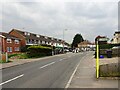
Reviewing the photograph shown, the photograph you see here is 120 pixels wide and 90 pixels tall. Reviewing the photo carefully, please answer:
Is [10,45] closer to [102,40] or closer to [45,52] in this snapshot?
[45,52]

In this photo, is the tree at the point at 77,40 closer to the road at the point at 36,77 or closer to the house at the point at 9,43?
the house at the point at 9,43

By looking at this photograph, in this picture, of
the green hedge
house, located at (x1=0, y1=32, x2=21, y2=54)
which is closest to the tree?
house, located at (x1=0, y1=32, x2=21, y2=54)

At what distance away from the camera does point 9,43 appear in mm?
71125

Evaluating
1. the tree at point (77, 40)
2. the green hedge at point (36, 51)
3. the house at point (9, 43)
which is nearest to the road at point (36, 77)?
the green hedge at point (36, 51)

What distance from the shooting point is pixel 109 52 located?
129 ft

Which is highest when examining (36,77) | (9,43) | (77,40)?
(77,40)

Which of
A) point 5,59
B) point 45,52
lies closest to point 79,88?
point 5,59

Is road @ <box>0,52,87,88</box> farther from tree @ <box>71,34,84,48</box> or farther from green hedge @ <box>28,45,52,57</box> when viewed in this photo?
tree @ <box>71,34,84,48</box>

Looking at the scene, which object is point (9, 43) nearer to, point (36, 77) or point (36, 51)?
point (36, 51)

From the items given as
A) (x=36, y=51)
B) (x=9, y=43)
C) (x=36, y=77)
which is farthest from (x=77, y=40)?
(x=36, y=77)

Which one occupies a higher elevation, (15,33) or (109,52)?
(15,33)

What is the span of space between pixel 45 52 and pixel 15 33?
31.8 metres

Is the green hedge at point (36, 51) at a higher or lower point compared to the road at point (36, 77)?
higher

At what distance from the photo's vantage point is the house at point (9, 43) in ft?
222
